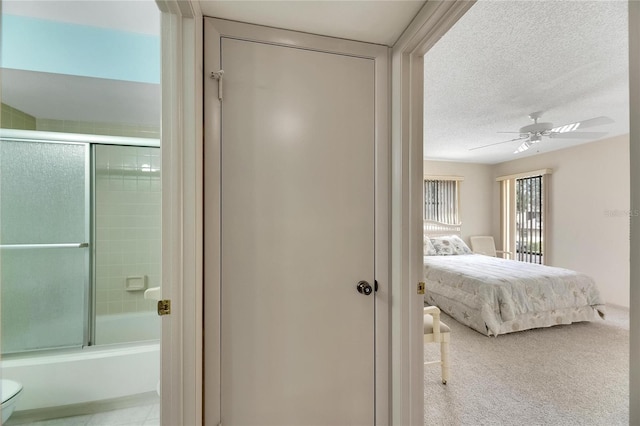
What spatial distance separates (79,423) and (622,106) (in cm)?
512

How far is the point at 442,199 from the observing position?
563cm

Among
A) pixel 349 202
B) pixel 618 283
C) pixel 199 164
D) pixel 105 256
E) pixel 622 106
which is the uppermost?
pixel 622 106

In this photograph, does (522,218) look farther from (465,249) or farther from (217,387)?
(217,387)

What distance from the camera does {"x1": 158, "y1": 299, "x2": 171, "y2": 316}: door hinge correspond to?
114cm

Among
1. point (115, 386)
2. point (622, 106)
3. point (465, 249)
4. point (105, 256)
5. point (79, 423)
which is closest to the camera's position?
point (79, 423)

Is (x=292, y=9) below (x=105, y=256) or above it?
above

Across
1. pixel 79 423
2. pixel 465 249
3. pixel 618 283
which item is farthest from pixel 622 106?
pixel 79 423

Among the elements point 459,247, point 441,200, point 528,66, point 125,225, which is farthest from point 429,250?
point 125,225

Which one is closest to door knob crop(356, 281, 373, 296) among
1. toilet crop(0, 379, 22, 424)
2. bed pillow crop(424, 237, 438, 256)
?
toilet crop(0, 379, 22, 424)

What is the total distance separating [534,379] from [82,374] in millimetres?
3247

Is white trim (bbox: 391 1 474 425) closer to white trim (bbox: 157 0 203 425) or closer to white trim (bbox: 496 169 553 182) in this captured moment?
white trim (bbox: 157 0 203 425)

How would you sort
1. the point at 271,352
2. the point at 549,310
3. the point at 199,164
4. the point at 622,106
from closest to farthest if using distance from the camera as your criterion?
1. the point at 199,164
2. the point at 271,352
3. the point at 622,106
4. the point at 549,310

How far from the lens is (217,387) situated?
1.32m

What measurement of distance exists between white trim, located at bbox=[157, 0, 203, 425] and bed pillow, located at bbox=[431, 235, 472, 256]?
455 cm
